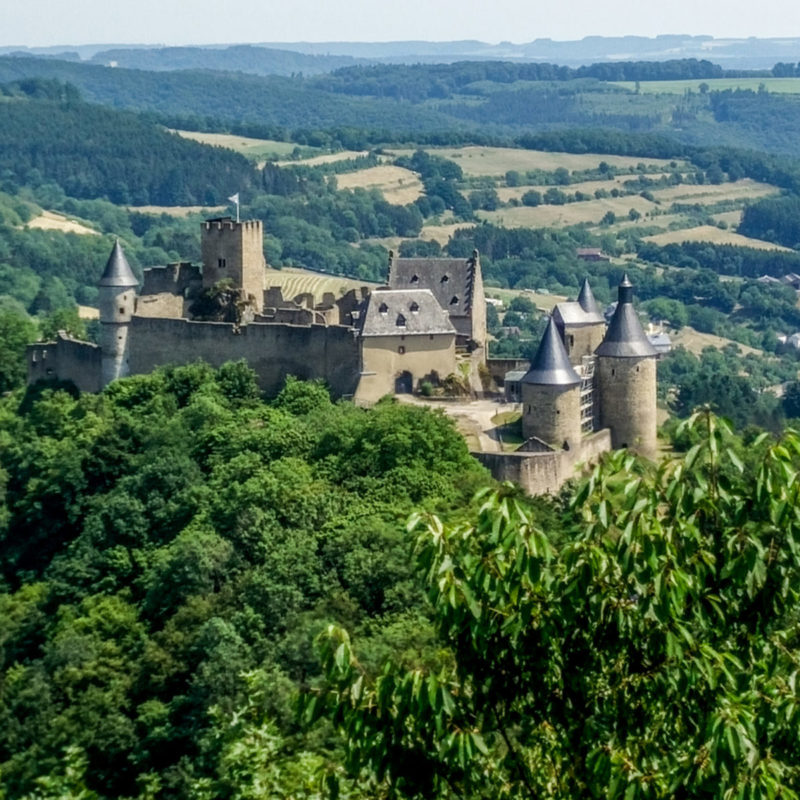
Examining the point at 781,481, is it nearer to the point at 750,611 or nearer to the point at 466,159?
the point at 750,611

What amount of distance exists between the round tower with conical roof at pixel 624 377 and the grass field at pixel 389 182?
12587 centimetres


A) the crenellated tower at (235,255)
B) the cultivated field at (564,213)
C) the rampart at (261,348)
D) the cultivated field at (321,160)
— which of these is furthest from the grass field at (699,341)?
the cultivated field at (321,160)

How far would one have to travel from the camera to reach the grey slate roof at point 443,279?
1768 inches

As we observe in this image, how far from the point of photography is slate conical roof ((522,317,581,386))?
127 ft

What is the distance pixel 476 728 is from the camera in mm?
12805

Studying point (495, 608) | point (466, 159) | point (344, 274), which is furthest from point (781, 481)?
point (466, 159)

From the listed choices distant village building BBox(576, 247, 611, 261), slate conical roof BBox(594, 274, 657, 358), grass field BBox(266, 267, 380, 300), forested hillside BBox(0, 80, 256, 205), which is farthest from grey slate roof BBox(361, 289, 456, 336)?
forested hillside BBox(0, 80, 256, 205)

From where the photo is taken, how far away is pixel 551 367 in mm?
38688

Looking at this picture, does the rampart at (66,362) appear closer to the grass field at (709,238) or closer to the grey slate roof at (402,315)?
the grey slate roof at (402,315)

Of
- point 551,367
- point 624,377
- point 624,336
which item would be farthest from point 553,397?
point 624,336

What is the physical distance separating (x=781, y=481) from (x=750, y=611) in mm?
1089

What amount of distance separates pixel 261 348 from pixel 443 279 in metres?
4.72

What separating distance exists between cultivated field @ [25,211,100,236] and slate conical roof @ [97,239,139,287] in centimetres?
9900

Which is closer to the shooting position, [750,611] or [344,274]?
[750,611]
